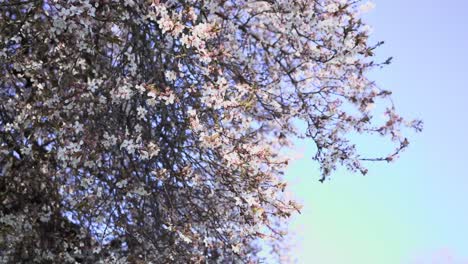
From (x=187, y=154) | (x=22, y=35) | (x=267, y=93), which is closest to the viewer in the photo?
(x=187, y=154)

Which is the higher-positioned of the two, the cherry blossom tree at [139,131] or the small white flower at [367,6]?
the small white flower at [367,6]

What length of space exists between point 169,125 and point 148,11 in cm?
115

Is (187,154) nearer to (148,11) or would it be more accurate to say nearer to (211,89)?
(211,89)

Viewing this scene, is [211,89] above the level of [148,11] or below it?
below

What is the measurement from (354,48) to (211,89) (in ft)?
5.79

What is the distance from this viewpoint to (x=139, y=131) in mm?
6445

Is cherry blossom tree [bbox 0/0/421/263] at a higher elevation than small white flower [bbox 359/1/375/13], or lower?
lower

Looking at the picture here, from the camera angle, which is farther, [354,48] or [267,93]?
[267,93]

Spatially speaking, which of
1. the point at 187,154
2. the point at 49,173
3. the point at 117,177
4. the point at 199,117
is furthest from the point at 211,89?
the point at 49,173

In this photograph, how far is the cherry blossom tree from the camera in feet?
20.8

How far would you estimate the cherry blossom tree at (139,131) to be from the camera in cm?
633

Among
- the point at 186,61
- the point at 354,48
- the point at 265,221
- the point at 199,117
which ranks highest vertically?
the point at 354,48

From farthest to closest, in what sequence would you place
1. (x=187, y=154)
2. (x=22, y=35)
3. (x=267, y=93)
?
(x=267, y=93), (x=22, y=35), (x=187, y=154)

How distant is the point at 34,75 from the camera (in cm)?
693
